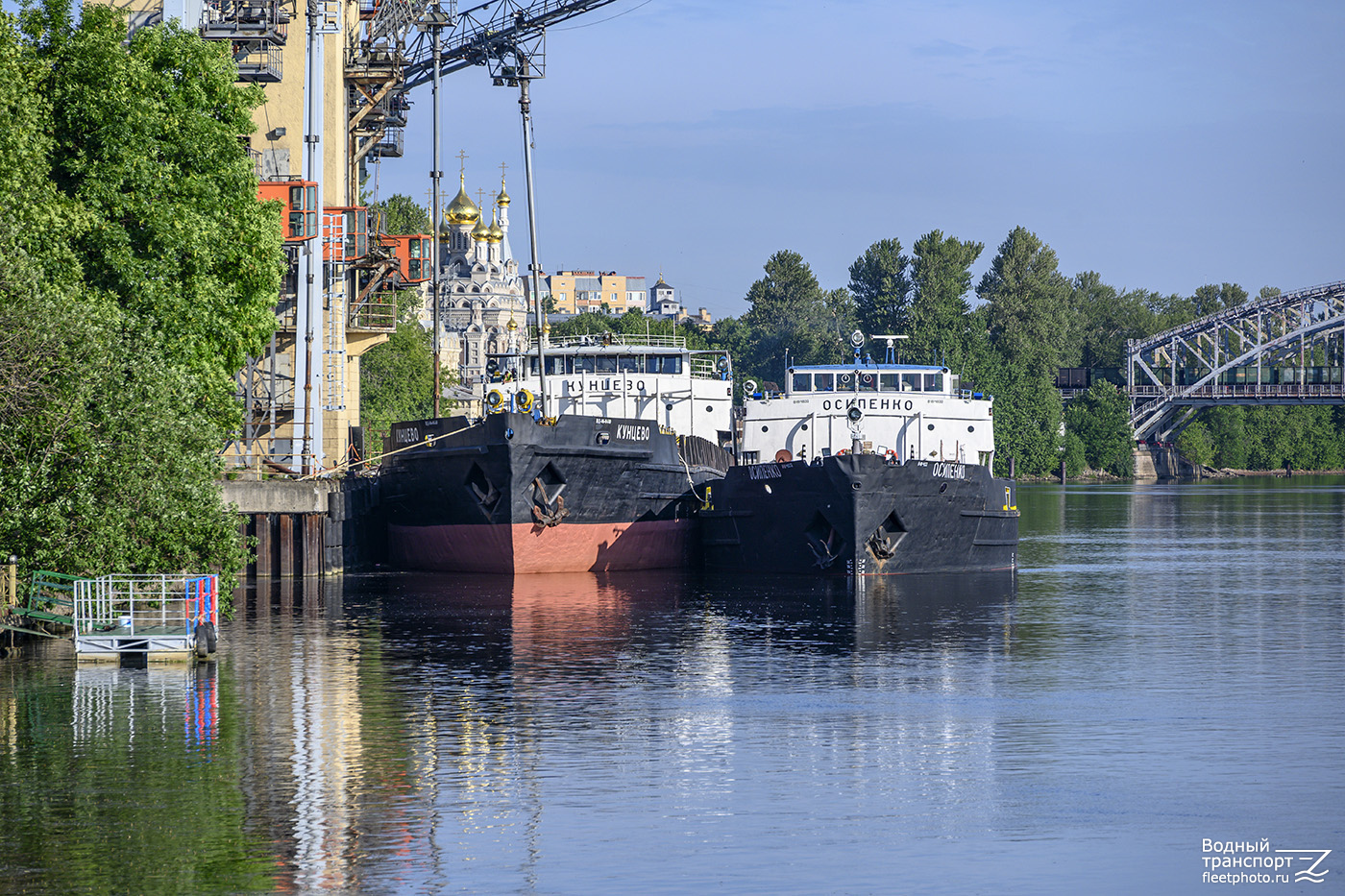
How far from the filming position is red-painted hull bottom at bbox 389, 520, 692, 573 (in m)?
47.5

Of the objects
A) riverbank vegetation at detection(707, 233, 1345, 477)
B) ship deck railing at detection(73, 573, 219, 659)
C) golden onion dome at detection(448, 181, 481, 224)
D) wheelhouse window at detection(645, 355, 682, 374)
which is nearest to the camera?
ship deck railing at detection(73, 573, 219, 659)

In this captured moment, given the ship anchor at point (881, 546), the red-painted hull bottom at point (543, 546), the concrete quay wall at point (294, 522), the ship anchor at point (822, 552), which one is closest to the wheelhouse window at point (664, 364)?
the red-painted hull bottom at point (543, 546)

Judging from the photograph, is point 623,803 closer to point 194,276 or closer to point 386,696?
point 386,696

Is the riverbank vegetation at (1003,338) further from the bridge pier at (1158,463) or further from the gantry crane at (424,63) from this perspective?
the gantry crane at (424,63)

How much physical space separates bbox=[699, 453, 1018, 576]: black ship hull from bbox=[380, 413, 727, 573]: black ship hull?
1.95m

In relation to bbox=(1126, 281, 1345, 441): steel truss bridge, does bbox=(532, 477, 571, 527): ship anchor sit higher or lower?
lower

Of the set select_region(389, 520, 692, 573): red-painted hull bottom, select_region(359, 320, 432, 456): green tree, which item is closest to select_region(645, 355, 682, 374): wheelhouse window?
select_region(389, 520, 692, 573): red-painted hull bottom

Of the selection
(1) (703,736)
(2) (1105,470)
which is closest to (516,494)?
(1) (703,736)

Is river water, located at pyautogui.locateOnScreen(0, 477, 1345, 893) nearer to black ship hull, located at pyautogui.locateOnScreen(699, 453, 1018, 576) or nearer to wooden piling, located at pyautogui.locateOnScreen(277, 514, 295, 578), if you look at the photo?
black ship hull, located at pyautogui.locateOnScreen(699, 453, 1018, 576)

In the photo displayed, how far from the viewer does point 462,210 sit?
179625 mm

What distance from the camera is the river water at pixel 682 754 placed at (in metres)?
16.5

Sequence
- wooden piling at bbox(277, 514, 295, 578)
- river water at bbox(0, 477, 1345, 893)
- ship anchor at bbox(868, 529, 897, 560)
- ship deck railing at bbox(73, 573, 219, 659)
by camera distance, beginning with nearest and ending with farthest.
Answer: river water at bbox(0, 477, 1345, 893) → ship deck railing at bbox(73, 573, 219, 659) → ship anchor at bbox(868, 529, 897, 560) → wooden piling at bbox(277, 514, 295, 578)

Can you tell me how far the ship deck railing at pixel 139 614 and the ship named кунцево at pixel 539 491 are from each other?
1592 centimetres

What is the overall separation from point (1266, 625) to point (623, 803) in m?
24.9
